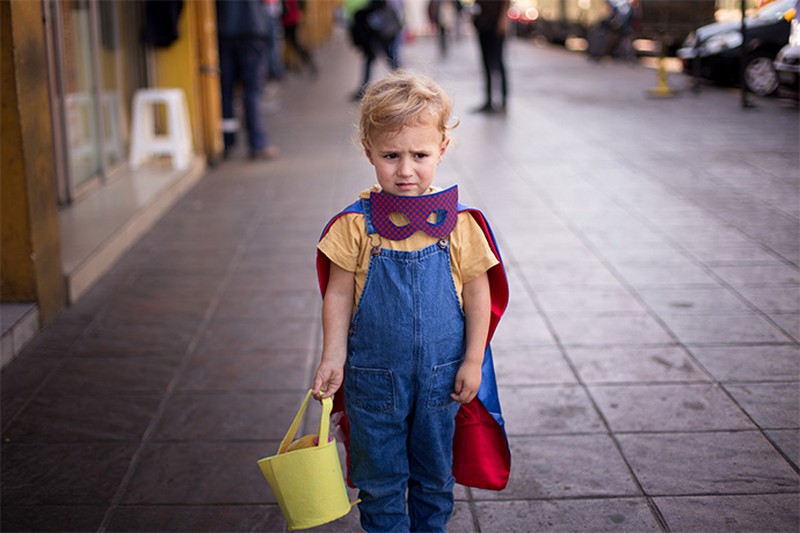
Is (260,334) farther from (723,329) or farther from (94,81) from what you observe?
(94,81)

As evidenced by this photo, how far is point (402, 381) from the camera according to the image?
2.57 meters

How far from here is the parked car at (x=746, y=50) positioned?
38.0 feet

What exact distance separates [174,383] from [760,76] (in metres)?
10.6

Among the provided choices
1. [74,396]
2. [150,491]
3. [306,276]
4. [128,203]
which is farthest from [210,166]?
[150,491]

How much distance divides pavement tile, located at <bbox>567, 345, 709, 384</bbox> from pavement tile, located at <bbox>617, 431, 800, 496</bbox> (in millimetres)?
565

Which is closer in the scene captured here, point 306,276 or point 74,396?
point 74,396

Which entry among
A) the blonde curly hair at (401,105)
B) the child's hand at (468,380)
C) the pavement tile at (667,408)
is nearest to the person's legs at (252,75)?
the pavement tile at (667,408)

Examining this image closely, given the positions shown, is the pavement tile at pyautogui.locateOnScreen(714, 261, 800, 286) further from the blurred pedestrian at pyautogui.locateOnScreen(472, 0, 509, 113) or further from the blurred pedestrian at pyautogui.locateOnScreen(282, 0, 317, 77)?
the blurred pedestrian at pyautogui.locateOnScreen(282, 0, 317, 77)

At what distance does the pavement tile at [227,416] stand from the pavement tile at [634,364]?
4.19 ft

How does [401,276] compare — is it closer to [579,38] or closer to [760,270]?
[760,270]

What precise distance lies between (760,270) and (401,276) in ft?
13.0

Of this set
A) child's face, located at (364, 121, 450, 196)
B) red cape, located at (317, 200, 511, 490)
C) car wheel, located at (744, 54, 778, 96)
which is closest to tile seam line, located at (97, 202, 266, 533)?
red cape, located at (317, 200, 511, 490)

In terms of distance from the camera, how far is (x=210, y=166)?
989 cm

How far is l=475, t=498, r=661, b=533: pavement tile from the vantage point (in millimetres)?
3070
